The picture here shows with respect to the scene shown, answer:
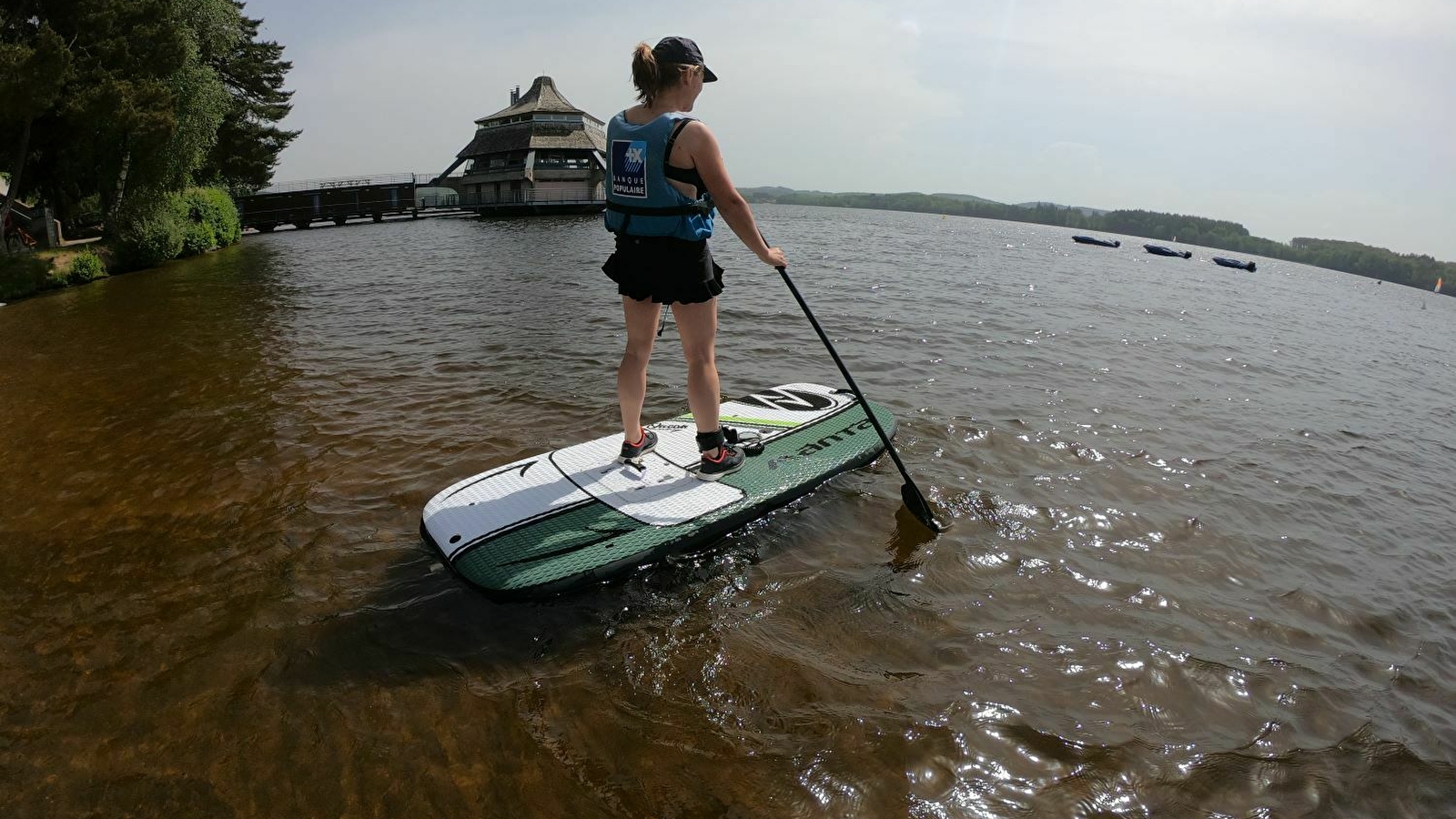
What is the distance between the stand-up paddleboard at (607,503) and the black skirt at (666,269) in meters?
1.45

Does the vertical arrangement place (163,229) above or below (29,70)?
below

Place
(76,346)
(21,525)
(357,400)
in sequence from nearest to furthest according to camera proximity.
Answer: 1. (21,525)
2. (357,400)
3. (76,346)

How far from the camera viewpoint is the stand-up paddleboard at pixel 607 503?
4258mm

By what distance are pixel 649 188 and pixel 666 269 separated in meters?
0.54

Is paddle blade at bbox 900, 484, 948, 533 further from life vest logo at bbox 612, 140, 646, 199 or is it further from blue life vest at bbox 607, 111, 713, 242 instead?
life vest logo at bbox 612, 140, 646, 199

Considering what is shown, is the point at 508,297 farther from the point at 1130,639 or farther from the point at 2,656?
the point at 1130,639

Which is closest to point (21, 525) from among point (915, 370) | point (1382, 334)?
point (915, 370)

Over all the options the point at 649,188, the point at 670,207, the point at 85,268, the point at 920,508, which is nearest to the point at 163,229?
the point at 85,268

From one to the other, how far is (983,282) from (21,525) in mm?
25153

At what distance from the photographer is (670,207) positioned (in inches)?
176

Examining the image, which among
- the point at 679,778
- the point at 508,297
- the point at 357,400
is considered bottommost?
the point at 679,778

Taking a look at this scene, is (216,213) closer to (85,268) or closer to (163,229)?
(163,229)

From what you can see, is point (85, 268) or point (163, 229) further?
point (163, 229)

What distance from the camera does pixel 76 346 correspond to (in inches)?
448
